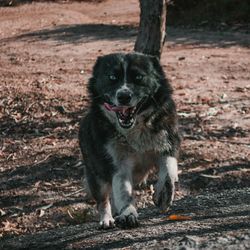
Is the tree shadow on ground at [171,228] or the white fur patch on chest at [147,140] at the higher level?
the white fur patch on chest at [147,140]

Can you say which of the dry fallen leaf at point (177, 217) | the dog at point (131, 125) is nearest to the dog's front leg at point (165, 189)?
the dog at point (131, 125)

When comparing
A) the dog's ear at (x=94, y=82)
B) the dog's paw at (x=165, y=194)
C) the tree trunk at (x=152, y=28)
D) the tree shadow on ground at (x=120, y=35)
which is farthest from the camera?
the tree shadow on ground at (x=120, y=35)

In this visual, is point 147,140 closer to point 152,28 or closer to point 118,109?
point 118,109

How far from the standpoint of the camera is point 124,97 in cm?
521

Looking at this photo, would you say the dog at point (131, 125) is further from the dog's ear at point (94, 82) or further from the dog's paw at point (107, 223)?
the dog's paw at point (107, 223)

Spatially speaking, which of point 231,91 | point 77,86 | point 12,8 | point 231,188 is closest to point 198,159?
point 231,188

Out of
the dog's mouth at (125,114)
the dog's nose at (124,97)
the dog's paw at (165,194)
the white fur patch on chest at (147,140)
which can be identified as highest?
the dog's nose at (124,97)

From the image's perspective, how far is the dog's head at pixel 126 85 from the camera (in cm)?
531

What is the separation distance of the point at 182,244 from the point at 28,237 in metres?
2.24

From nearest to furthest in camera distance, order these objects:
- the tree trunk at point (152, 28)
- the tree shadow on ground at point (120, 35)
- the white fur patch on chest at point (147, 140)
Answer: the white fur patch on chest at point (147, 140) → the tree trunk at point (152, 28) → the tree shadow on ground at point (120, 35)

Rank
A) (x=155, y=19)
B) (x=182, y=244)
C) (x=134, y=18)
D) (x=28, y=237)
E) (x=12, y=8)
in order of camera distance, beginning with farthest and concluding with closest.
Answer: (x=12, y=8) < (x=134, y=18) < (x=155, y=19) < (x=28, y=237) < (x=182, y=244)

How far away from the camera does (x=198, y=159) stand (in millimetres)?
8430

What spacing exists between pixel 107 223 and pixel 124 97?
1335mm

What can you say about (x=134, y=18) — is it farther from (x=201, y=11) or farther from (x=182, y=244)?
(x=182, y=244)
